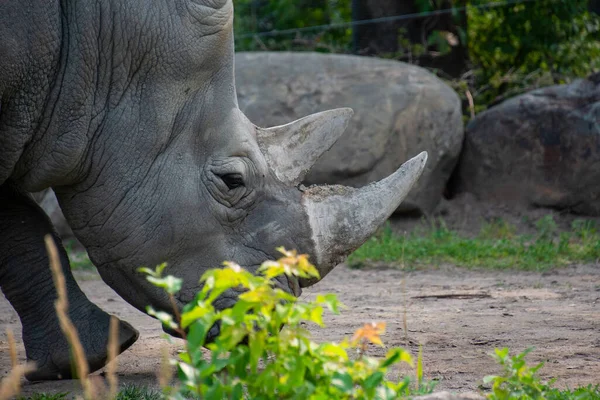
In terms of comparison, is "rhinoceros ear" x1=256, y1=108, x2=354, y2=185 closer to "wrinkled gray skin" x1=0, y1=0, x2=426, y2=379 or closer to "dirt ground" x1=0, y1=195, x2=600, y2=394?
"wrinkled gray skin" x1=0, y1=0, x2=426, y2=379

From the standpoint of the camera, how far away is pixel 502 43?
1175 centimetres

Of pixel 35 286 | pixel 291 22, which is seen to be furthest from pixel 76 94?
pixel 291 22

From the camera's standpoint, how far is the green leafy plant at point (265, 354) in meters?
2.78

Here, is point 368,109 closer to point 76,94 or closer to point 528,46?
point 528,46

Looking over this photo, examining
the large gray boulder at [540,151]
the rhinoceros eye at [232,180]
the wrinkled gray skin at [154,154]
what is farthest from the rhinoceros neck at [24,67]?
the large gray boulder at [540,151]

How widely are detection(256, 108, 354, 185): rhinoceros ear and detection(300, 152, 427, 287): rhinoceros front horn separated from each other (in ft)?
0.44

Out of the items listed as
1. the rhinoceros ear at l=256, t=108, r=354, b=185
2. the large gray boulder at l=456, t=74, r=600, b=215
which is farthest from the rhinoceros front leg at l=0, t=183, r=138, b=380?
the large gray boulder at l=456, t=74, r=600, b=215

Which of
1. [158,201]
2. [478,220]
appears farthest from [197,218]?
[478,220]

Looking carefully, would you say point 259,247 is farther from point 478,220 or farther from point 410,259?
point 478,220

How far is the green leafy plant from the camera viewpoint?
110 inches

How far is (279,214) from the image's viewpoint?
4.46 meters

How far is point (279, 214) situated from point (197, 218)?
1.16ft

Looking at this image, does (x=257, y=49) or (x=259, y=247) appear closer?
(x=259, y=247)

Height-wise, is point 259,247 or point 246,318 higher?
point 246,318
